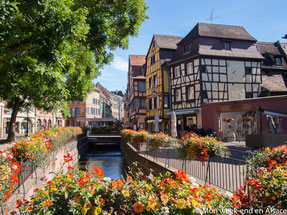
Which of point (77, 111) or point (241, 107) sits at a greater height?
point (77, 111)

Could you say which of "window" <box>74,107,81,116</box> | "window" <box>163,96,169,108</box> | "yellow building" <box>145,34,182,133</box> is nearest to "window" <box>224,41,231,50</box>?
"yellow building" <box>145,34,182,133</box>

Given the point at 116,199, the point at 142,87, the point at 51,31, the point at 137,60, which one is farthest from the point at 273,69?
the point at 116,199

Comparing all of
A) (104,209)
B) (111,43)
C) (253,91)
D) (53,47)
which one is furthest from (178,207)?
(253,91)

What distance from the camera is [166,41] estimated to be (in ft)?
106

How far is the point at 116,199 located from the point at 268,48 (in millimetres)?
33892

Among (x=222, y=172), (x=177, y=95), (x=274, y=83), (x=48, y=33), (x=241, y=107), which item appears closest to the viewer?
(x=48, y=33)

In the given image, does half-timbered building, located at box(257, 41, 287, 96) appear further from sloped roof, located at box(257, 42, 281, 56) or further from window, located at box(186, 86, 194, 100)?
window, located at box(186, 86, 194, 100)

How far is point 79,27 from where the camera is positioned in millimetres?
7066

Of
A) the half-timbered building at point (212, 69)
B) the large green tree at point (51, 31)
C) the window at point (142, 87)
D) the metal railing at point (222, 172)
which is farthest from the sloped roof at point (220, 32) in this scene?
the metal railing at point (222, 172)

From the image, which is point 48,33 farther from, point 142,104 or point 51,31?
point 142,104

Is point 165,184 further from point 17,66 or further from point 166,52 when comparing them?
point 166,52

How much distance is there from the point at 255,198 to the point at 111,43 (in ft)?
36.0

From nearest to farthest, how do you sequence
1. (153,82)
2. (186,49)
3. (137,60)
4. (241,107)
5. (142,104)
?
1. (241,107)
2. (186,49)
3. (153,82)
4. (142,104)
5. (137,60)

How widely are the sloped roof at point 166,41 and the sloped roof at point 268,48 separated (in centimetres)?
1079
